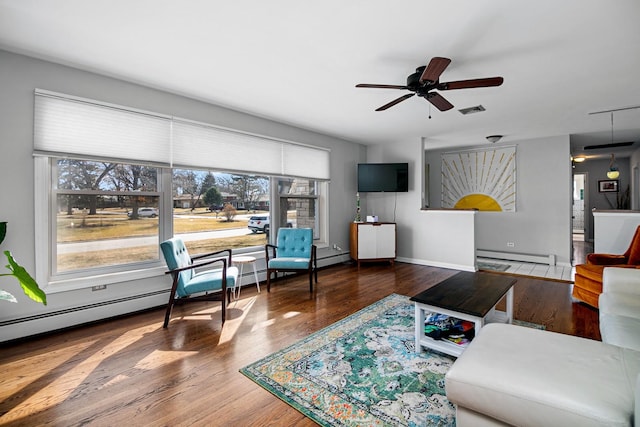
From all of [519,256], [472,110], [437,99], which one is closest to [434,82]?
[437,99]

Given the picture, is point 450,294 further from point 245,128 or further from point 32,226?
point 32,226

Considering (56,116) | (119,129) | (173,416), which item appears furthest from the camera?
(119,129)

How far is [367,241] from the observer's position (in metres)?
5.69

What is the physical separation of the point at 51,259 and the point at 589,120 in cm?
729

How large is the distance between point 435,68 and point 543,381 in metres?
2.17

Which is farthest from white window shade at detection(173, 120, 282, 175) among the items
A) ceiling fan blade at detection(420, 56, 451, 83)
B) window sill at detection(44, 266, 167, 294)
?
ceiling fan blade at detection(420, 56, 451, 83)

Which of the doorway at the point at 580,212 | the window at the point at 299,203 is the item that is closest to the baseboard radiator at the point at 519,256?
the doorway at the point at 580,212

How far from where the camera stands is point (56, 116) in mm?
2771

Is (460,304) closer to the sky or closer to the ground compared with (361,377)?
closer to the sky

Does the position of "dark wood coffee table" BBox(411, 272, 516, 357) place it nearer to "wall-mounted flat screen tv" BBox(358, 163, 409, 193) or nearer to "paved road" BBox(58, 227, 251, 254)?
"paved road" BBox(58, 227, 251, 254)

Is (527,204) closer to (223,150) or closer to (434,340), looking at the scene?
(434,340)

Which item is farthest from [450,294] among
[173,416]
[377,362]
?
[173,416]

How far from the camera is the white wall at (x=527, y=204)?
5.71m

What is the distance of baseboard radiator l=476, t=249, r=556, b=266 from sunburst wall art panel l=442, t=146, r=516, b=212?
956 mm
